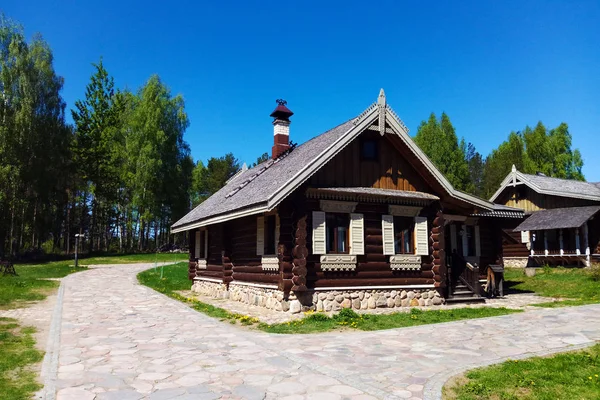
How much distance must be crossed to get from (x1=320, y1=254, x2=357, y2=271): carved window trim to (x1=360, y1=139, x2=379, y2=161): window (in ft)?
11.7

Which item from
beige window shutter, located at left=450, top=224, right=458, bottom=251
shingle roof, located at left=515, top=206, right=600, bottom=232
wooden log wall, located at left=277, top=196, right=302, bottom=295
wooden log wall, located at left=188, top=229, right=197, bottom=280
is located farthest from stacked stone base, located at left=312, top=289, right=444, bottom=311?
shingle roof, located at left=515, top=206, right=600, bottom=232

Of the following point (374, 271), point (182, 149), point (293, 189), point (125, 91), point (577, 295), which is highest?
point (125, 91)

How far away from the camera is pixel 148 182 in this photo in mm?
45375

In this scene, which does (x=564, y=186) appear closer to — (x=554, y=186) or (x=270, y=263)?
(x=554, y=186)

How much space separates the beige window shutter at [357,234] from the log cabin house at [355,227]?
3 cm

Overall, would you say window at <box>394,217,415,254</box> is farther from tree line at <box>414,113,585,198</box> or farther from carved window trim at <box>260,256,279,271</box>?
tree line at <box>414,113,585,198</box>

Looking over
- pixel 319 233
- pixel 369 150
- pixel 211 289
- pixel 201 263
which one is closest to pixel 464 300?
pixel 319 233

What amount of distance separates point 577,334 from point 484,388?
545cm

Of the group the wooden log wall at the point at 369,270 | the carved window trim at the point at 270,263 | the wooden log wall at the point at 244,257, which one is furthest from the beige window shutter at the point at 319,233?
the wooden log wall at the point at 244,257

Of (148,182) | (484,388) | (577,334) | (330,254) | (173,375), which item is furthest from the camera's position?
(148,182)

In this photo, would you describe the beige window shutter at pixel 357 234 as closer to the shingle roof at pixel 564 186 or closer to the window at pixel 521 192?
the shingle roof at pixel 564 186

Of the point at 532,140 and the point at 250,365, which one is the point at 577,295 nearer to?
the point at 250,365

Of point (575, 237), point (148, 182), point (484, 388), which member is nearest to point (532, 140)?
point (575, 237)

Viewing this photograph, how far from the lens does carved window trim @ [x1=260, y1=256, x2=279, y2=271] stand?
14321mm
